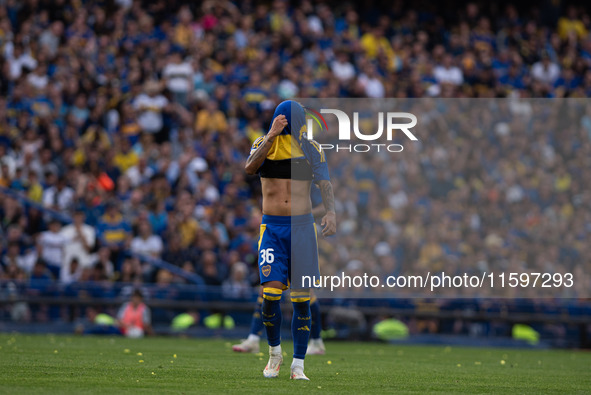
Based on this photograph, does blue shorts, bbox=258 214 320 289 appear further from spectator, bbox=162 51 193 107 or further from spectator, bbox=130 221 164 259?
spectator, bbox=162 51 193 107

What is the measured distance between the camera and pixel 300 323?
895 centimetres

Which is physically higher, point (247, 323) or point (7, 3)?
point (7, 3)

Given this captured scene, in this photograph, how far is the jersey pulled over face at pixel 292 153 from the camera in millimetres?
9094

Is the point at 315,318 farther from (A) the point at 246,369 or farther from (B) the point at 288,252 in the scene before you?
(B) the point at 288,252

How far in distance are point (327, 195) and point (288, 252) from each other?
0.68m

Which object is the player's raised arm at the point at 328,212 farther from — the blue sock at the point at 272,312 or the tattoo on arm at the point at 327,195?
the blue sock at the point at 272,312

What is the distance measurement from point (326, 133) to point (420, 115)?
5663 mm

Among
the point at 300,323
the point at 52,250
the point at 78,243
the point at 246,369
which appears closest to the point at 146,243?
the point at 78,243

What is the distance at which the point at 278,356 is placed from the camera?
29.7 ft

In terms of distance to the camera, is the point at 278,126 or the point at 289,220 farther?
the point at 289,220

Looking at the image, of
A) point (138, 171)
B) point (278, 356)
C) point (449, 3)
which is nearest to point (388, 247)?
point (138, 171)

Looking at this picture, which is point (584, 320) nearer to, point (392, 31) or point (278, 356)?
point (278, 356)

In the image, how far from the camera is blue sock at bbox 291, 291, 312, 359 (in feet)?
29.1

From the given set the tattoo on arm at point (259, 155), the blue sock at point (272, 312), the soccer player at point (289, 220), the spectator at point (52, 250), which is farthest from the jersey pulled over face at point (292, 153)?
the spectator at point (52, 250)
